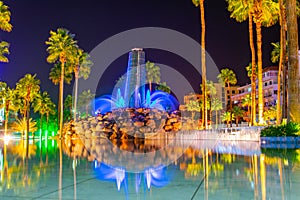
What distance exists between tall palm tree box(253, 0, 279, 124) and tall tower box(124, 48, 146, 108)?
1736 centimetres

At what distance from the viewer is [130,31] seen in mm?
50906

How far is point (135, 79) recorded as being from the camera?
45094 millimetres

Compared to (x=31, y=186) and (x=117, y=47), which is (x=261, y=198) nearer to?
(x=31, y=186)

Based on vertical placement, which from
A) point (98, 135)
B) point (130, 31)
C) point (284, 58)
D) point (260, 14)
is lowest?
point (98, 135)

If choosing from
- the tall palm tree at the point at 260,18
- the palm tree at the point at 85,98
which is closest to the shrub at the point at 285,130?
the tall palm tree at the point at 260,18

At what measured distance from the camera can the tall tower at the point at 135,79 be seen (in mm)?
44062

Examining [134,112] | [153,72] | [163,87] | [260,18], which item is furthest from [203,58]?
[163,87]

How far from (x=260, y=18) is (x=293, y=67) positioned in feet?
37.3

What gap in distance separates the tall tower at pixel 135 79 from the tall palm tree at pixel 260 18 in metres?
17.4

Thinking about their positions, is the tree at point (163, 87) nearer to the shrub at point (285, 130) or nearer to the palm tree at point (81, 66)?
the palm tree at point (81, 66)

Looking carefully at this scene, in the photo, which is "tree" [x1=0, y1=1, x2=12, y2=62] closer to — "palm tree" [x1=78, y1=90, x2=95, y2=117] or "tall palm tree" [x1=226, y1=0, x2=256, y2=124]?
"tall palm tree" [x1=226, y1=0, x2=256, y2=124]

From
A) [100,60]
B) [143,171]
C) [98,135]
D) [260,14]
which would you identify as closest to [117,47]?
[100,60]

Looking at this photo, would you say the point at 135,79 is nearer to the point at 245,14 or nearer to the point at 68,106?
the point at 245,14

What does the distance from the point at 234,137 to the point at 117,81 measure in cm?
3630
